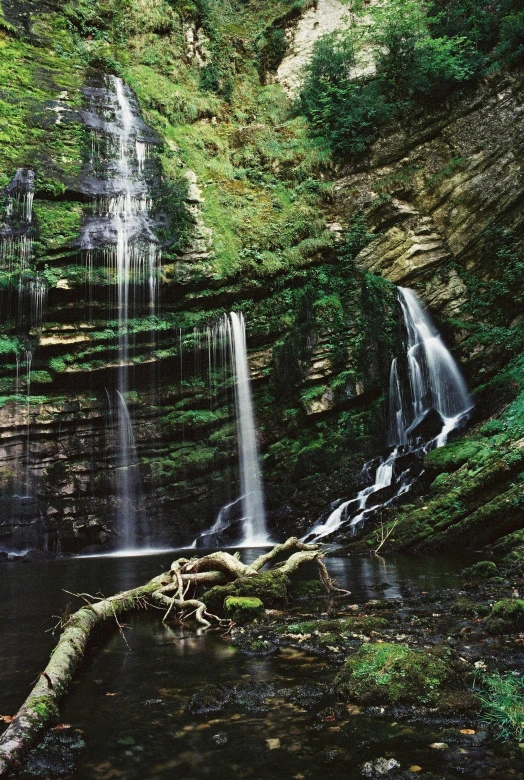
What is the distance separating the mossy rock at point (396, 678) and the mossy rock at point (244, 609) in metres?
2.71

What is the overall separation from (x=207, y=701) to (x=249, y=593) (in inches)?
136

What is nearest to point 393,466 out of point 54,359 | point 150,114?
point 54,359

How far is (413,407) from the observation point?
1877 centimetres

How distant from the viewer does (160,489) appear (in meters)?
19.0

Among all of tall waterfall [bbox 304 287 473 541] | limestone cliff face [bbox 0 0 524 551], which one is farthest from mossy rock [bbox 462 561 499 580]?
limestone cliff face [bbox 0 0 524 551]

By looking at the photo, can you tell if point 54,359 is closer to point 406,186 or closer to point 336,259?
point 336,259

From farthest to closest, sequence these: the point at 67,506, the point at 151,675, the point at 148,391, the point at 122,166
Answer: the point at 122,166, the point at 148,391, the point at 67,506, the point at 151,675

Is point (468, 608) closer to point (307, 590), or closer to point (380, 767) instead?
point (307, 590)

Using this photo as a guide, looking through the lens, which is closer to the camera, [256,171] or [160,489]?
[160,489]

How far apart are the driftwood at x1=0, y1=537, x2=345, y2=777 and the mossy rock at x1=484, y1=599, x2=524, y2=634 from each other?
2935 millimetres

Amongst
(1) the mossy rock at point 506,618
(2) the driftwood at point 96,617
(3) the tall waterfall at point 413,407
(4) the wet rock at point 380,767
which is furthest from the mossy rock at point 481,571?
(3) the tall waterfall at point 413,407

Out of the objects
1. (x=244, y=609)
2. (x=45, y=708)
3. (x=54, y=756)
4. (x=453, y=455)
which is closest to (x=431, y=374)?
(x=453, y=455)

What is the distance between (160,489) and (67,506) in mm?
3205

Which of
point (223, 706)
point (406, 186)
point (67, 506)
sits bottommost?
point (223, 706)
